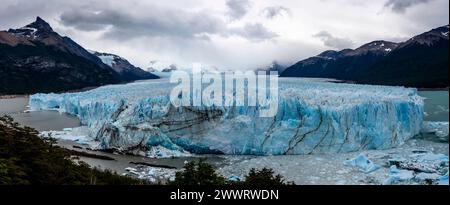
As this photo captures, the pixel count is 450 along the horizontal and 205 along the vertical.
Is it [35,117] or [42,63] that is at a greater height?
[42,63]

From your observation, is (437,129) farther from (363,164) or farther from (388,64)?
(388,64)

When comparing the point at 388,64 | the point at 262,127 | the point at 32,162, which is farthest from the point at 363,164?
the point at 388,64

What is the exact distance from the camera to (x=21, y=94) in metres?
12.7

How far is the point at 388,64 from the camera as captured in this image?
41375mm

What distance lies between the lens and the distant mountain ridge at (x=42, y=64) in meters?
12.4

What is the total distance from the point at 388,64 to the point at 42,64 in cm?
3398

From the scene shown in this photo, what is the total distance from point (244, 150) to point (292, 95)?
2160 mm

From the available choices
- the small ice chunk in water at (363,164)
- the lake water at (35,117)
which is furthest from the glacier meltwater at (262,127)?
the lake water at (35,117)

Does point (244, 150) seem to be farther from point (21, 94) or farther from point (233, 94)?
point (21, 94)

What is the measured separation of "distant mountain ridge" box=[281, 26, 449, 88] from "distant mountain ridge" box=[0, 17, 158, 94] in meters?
19.3

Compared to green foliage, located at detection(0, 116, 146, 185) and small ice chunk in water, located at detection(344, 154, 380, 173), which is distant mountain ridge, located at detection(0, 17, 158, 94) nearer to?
green foliage, located at detection(0, 116, 146, 185)

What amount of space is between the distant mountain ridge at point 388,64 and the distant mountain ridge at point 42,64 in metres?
19.3
